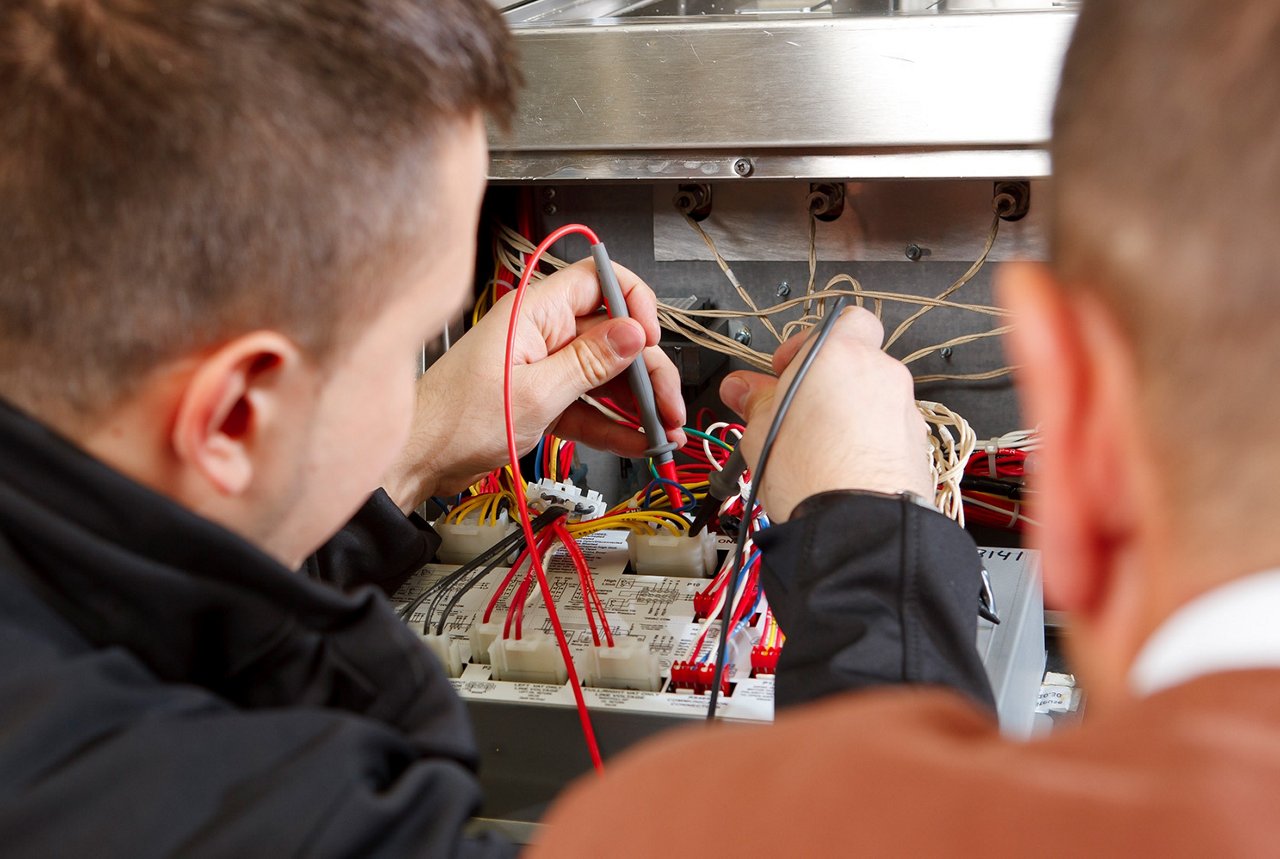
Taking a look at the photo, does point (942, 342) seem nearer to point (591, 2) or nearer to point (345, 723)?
point (591, 2)

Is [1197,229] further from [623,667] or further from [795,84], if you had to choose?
[795,84]

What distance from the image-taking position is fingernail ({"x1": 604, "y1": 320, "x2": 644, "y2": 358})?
3.87 feet

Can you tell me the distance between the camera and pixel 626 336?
1.18 meters

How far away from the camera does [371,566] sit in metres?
1.15

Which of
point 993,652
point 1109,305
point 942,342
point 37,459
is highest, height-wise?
point 1109,305

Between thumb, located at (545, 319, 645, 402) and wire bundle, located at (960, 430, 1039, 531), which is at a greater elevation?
thumb, located at (545, 319, 645, 402)

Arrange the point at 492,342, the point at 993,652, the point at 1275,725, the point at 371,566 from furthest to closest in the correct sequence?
the point at 492,342, the point at 371,566, the point at 993,652, the point at 1275,725

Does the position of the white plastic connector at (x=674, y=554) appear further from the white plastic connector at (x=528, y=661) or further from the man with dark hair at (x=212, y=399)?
the man with dark hair at (x=212, y=399)

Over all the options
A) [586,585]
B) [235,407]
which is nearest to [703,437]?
[586,585]

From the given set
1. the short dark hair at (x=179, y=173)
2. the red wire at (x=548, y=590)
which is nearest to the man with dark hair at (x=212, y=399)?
the short dark hair at (x=179, y=173)

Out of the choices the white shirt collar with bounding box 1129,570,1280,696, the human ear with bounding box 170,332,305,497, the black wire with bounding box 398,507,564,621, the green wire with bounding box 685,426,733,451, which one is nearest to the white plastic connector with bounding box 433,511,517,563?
the black wire with bounding box 398,507,564,621

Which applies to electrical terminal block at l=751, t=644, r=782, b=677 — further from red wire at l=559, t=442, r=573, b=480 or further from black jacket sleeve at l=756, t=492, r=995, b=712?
red wire at l=559, t=442, r=573, b=480

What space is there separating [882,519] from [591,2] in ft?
2.57

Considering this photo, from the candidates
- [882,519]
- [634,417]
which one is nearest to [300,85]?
[882,519]
